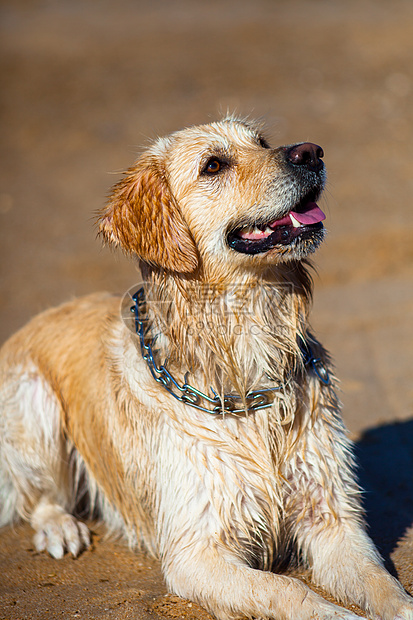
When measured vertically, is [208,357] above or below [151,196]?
below

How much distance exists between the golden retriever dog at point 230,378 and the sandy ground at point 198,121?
42 cm

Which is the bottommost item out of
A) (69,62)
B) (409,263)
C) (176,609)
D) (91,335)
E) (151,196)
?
(176,609)

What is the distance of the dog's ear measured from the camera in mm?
3494

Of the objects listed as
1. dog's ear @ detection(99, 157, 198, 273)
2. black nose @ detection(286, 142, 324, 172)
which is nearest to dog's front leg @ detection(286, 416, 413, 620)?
dog's ear @ detection(99, 157, 198, 273)

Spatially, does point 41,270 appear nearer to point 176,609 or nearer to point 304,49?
point 176,609

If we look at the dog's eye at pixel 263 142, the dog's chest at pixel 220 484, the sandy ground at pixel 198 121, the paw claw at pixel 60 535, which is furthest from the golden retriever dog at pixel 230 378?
the paw claw at pixel 60 535

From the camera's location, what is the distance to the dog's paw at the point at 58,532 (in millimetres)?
4359

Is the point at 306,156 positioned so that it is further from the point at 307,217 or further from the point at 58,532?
the point at 58,532

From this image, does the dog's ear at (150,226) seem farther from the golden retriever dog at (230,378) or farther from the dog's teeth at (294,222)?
the dog's teeth at (294,222)

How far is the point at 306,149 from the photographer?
366 cm

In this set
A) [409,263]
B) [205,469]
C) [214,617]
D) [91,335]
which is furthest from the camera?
[409,263]

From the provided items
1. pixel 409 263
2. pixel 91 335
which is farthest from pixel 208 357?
pixel 409 263

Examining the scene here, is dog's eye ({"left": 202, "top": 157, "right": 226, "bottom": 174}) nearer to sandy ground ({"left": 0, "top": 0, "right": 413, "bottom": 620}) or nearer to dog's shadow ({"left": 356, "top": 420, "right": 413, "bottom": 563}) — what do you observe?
sandy ground ({"left": 0, "top": 0, "right": 413, "bottom": 620})

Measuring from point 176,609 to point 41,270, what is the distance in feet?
25.4
